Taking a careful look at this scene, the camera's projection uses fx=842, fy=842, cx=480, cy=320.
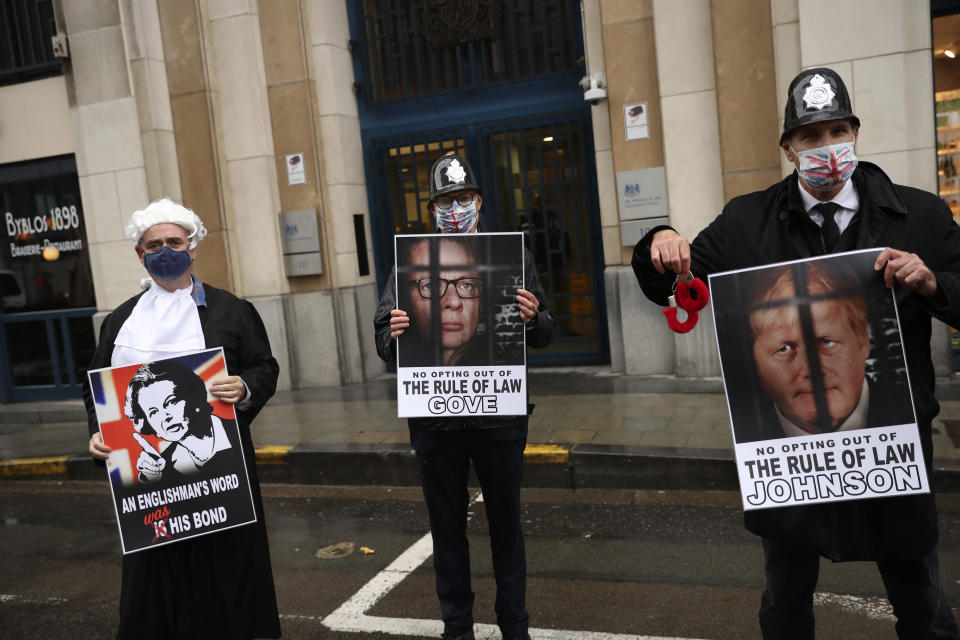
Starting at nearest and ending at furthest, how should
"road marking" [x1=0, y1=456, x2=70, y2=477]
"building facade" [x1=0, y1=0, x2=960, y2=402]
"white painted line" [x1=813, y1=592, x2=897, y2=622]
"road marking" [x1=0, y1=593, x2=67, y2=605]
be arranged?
"white painted line" [x1=813, y1=592, x2=897, y2=622], "road marking" [x1=0, y1=593, x2=67, y2=605], "road marking" [x1=0, y1=456, x2=70, y2=477], "building facade" [x1=0, y1=0, x2=960, y2=402]

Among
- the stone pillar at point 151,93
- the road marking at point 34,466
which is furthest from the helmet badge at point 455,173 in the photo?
the stone pillar at point 151,93

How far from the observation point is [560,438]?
681 centimetres

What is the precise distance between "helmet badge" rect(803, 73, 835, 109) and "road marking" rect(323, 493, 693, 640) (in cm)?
248

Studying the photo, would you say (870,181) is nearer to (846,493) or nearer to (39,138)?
(846,493)

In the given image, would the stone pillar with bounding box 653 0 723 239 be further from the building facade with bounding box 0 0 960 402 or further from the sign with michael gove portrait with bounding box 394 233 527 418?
the sign with michael gove portrait with bounding box 394 233 527 418

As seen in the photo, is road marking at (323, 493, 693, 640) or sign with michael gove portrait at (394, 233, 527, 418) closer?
sign with michael gove portrait at (394, 233, 527, 418)

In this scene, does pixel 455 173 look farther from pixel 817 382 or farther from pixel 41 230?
pixel 41 230

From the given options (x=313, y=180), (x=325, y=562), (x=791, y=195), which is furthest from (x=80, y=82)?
(x=791, y=195)

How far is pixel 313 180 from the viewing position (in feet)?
33.4

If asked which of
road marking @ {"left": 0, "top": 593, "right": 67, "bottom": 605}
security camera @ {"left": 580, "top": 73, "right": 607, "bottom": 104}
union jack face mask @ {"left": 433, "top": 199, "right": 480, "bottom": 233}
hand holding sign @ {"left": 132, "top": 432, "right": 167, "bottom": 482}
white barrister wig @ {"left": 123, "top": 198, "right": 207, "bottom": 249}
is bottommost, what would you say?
road marking @ {"left": 0, "top": 593, "right": 67, "bottom": 605}

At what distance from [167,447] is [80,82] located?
8.48 m

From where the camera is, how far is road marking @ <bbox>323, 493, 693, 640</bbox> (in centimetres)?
400

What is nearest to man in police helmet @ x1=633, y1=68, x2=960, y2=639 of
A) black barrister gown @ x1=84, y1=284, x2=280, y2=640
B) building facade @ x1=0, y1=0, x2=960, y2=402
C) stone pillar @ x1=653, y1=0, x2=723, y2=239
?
black barrister gown @ x1=84, y1=284, x2=280, y2=640

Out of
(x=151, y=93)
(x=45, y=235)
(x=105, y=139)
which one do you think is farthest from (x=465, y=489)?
(x=45, y=235)
